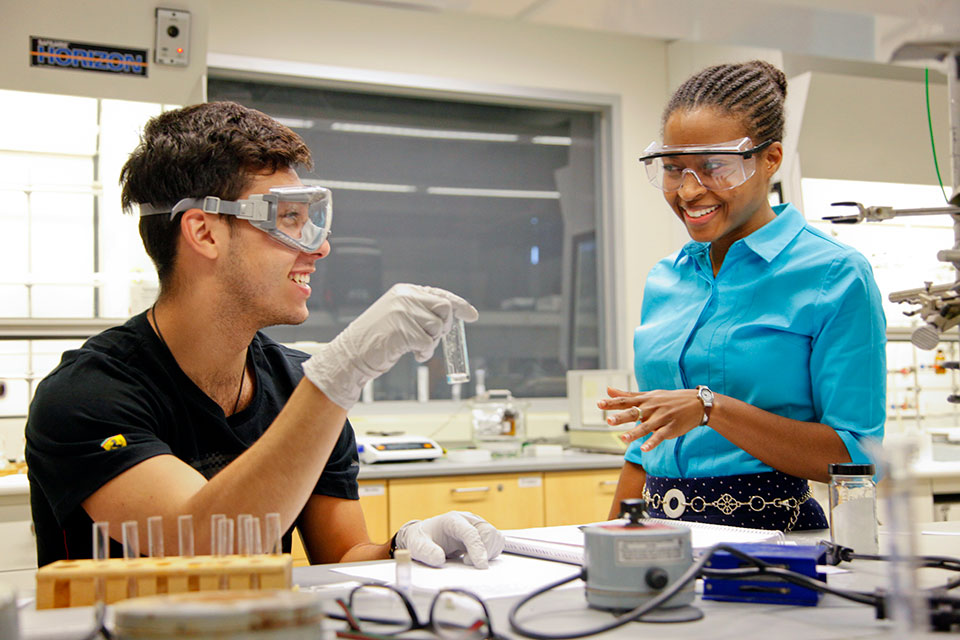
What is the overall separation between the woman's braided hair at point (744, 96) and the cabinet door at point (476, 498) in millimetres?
1855

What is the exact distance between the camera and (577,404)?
392 cm

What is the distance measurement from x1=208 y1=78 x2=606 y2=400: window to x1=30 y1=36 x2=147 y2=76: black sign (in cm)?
106

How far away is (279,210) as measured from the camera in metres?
1.60

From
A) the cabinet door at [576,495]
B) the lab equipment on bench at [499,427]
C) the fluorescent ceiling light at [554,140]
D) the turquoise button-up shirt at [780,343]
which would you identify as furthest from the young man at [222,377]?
the fluorescent ceiling light at [554,140]

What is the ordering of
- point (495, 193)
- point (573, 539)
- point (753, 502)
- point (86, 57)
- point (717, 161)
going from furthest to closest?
point (495, 193) → point (86, 57) → point (717, 161) → point (753, 502) → point (573, 539)

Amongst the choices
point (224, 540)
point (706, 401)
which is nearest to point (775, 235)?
point (706, 401)

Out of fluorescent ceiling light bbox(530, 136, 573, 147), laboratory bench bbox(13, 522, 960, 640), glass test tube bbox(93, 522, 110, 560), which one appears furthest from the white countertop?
glass test tube bbox(93, 522, 110, 560)

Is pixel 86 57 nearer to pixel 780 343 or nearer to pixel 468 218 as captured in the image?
pixel 468 218

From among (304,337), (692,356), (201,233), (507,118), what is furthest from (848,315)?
(507,118)

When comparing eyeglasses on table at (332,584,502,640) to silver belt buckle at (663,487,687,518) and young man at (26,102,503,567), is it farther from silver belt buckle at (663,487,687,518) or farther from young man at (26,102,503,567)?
silver belt buckle at (663,487,687,518)

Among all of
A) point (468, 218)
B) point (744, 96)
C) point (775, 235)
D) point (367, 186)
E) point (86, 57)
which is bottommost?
point (775, 235)

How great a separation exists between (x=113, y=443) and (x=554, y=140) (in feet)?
12.1

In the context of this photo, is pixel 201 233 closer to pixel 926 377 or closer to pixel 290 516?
pixel 290 516

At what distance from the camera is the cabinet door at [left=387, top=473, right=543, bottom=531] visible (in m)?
3.20
